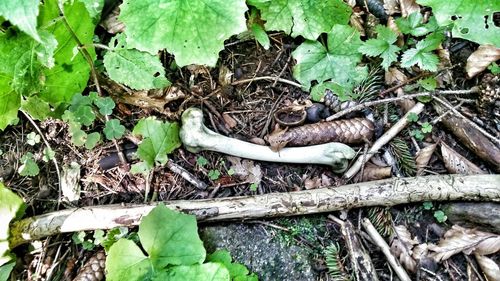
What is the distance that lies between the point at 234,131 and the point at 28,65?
1102mm

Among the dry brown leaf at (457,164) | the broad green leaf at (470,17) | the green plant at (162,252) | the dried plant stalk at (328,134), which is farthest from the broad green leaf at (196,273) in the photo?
the broad green leaf at (470,17)

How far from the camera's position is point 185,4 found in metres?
2.20

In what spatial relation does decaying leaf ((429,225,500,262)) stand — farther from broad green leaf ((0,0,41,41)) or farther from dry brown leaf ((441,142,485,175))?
broad green leaf ((0,0,41,41))

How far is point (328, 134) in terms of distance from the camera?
2541 millimetres

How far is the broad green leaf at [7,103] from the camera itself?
233cm

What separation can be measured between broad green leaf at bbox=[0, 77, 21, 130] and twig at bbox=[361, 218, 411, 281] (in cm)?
192

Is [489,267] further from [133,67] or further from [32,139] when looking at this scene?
[32,139]

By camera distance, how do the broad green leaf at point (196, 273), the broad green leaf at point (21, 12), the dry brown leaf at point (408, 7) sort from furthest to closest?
the dry brown leaf at point (408, 7) < the broad green leaf at point (196, 273) < the broad green leaf at point (21, 12)

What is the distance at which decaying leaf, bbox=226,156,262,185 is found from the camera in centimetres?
250

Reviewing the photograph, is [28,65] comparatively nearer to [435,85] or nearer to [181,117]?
[181,117]

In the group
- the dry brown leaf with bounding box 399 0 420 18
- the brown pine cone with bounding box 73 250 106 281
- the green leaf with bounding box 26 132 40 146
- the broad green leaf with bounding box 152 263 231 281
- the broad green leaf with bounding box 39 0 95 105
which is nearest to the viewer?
the broad green leaf with bounding box 152 263 231 281

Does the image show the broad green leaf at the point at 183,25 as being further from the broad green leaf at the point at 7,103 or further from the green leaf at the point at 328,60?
the broad green leaf at the point at 7,103

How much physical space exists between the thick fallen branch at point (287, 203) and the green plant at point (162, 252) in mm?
131

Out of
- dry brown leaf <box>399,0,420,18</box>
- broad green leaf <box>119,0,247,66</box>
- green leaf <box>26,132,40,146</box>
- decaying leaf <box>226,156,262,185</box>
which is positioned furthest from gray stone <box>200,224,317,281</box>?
dry brown leaf <box>399,0,420,18</box>
